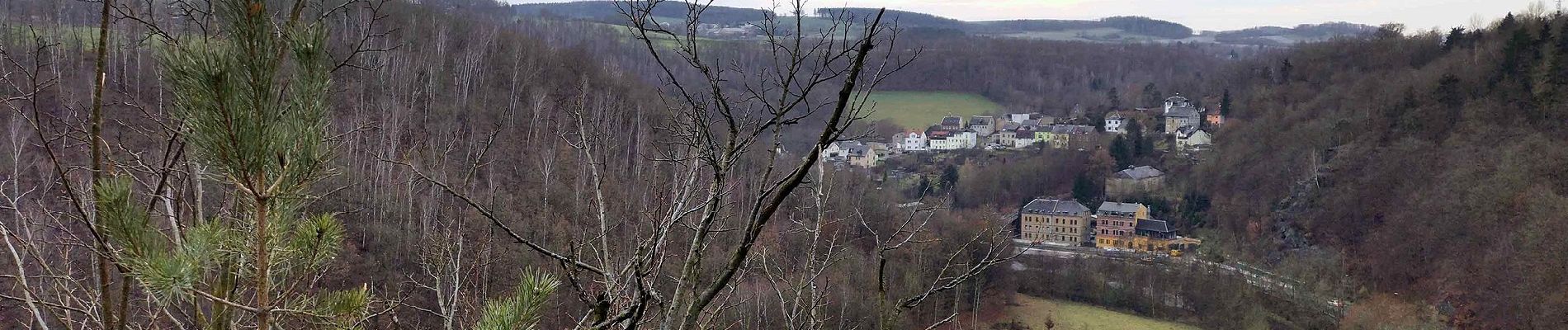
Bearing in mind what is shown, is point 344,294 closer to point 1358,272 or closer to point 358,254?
point 358,254

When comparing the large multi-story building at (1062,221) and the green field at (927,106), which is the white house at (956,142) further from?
the large multi-story building at (1062,221)

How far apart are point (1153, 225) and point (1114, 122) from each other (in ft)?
50.8

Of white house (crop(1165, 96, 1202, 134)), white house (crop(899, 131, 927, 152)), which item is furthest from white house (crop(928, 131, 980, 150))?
white house (crop(1165, 96, 1202, 134))

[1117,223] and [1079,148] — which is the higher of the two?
[1079,148]

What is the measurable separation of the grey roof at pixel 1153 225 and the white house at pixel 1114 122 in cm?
1399

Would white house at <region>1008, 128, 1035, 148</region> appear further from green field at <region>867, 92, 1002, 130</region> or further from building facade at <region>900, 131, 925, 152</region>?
green field at <region>867, 92, 1002, 130</region>

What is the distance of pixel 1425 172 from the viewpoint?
22.8 meters

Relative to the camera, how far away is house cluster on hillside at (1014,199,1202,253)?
28000 millimetres

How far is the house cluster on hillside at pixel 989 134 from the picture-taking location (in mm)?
41656

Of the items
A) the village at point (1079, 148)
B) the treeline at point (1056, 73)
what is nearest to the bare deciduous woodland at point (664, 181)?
the village at point (1079, 148)

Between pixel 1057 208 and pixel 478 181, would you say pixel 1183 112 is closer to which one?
pixel 1057 208

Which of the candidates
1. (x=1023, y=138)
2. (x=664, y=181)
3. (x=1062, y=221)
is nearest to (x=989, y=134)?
(x=1023, y=138)

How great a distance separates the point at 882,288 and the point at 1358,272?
24456 mm

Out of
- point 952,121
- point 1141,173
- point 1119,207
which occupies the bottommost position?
point 1119,207
